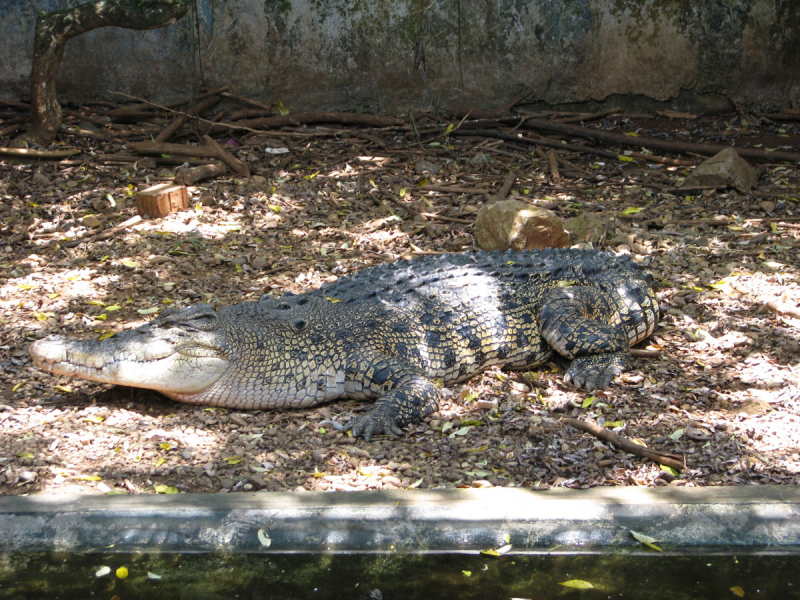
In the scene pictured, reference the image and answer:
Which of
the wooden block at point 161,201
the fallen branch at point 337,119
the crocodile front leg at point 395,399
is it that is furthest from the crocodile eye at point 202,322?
the fallen branch at point 337,119

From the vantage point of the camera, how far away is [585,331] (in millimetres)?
4234

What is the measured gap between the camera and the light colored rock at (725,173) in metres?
6.71

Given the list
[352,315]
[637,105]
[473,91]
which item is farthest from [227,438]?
[637,105]

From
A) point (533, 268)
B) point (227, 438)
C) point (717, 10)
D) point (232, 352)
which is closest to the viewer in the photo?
point (227, 438)

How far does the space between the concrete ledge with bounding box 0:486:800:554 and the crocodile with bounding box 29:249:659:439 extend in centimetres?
102

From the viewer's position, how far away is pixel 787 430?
3.33m

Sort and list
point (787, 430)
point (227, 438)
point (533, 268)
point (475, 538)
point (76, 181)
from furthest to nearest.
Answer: point (76, 181), point (533, 268), point (227, 438), point (787, 430), point (475, 538)

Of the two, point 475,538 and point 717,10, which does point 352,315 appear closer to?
point 475,538

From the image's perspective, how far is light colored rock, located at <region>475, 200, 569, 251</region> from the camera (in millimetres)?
5461

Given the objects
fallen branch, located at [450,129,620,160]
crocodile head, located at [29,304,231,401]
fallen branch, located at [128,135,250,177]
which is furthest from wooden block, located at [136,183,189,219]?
fallen branch, located at [450,129,620,160]

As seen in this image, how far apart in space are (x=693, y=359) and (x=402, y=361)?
1.80 metres

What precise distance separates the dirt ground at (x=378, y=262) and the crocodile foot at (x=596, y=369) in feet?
0.29

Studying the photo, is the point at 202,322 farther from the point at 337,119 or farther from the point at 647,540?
the point at 337,119

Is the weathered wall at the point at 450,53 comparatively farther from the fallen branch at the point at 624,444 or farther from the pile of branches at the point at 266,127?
the fallen branch at the point at 624,444
